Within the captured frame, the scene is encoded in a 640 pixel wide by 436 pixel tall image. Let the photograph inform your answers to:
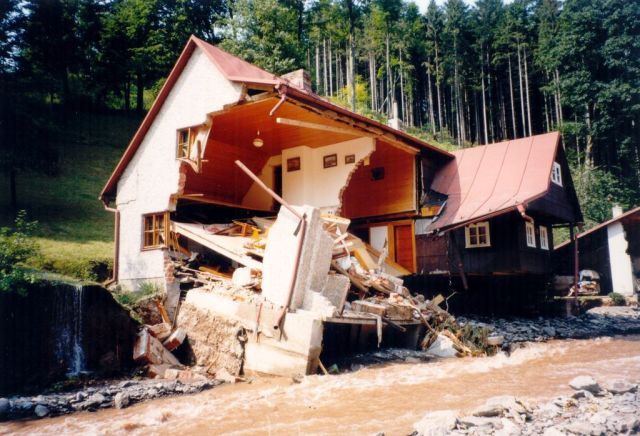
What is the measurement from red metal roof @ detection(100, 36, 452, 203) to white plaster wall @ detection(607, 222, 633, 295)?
15303mm

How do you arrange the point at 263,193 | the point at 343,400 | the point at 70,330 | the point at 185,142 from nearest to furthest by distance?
the point at 343,400, the point at 70,330, the point at 185,142, the point at 263,193

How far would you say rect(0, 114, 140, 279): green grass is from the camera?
1916 cm

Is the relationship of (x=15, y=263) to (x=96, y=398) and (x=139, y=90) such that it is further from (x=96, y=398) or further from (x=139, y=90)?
(x=139, y=90)

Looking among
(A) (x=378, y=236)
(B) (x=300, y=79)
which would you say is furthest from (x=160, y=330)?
(B) (x=300, y=79)

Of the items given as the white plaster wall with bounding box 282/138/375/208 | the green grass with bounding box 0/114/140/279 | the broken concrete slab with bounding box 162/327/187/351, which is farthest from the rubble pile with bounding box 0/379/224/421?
Result: the white plaster wall with bounding box 282/138/375/208

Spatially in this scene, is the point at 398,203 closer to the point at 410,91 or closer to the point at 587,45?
the point at 587,45

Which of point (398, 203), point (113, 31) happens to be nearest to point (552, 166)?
point (398, 203)

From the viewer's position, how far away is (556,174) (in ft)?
65.3

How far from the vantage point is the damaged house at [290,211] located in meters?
11.6

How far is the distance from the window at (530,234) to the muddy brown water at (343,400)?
6.88m

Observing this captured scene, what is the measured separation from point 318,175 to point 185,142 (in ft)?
17.0

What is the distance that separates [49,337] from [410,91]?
169 ft

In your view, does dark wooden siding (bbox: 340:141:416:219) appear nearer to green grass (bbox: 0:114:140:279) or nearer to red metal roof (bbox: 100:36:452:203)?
red metal roof (bbox: 100:36:452:203)

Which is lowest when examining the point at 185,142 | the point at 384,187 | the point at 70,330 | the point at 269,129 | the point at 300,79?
the point at 70,330
